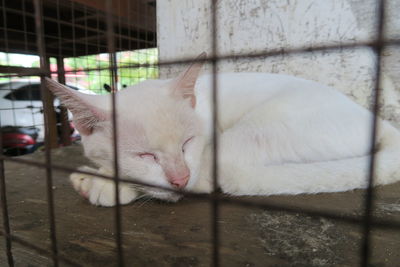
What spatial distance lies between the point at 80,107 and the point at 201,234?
0.53m

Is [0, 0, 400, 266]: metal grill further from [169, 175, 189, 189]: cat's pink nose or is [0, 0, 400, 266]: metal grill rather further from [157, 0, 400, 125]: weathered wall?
[157, 0, 400, 125]: weathered wall

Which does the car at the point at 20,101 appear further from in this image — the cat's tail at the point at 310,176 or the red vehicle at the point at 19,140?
the cat's tail at the point at 310,176

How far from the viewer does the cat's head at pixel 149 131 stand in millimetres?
890

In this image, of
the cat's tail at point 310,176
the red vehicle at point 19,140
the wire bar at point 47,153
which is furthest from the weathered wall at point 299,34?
the red vehicle at point 19,140

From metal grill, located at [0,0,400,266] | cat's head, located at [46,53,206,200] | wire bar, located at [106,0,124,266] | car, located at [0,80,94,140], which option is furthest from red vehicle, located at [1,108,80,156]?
wire bar, located at [106,0,124,266]

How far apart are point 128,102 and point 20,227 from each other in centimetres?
56

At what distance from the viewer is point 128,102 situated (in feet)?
3.26

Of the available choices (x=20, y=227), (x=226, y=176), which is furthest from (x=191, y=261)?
(x=20, y=227)

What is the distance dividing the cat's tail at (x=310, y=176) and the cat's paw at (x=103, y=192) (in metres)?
0.36

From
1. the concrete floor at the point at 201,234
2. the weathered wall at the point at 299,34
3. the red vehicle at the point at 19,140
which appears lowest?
the red vehicle at the point at 19,140

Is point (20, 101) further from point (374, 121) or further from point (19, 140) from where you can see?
point (374, 121)

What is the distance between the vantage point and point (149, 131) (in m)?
0.90

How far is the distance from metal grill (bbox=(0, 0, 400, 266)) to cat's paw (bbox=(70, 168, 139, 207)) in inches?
7.9

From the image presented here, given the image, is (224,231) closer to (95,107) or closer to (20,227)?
(95,107)
